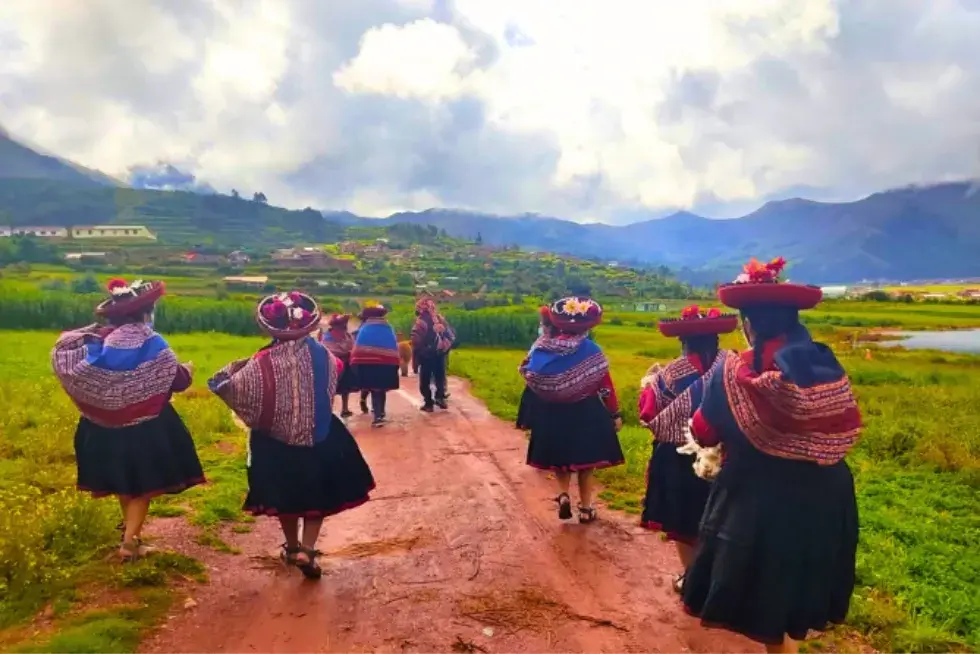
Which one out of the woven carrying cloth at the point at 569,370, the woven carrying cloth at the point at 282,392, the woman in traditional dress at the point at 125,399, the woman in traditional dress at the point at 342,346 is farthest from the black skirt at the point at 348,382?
the woven carrying cloth at the point at 282,392

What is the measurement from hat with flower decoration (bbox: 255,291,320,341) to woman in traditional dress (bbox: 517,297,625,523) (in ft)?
8.29

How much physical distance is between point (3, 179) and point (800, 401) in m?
139

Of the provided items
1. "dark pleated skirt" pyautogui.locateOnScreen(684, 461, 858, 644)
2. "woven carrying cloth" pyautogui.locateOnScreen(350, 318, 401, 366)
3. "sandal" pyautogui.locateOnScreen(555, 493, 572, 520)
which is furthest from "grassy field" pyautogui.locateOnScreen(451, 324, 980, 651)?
"woven carrying cloth" pyautogui.locateOnScreen(350, 318, 401, 366)

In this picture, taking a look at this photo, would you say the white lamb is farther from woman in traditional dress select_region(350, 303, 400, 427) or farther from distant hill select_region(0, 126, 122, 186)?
distant hill select_region(0, 126, 122, 186)

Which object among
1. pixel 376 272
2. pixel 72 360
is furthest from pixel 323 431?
pixel 376 272

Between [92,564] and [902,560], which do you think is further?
[902,560]

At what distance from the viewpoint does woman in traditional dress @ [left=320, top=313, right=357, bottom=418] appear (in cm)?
1338

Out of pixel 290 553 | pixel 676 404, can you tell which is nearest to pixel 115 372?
pixel 290 553

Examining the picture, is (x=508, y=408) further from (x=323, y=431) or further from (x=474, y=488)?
(x=323, y=431)

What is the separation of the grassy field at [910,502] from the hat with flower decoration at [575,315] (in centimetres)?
209

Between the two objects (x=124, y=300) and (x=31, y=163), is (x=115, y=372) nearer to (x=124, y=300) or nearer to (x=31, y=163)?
(x=124, y=300)

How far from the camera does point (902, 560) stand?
6184 millimetres

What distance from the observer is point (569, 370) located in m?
7.25

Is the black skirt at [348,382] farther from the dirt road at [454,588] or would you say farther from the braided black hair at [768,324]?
the braided black hair at [768,324]
